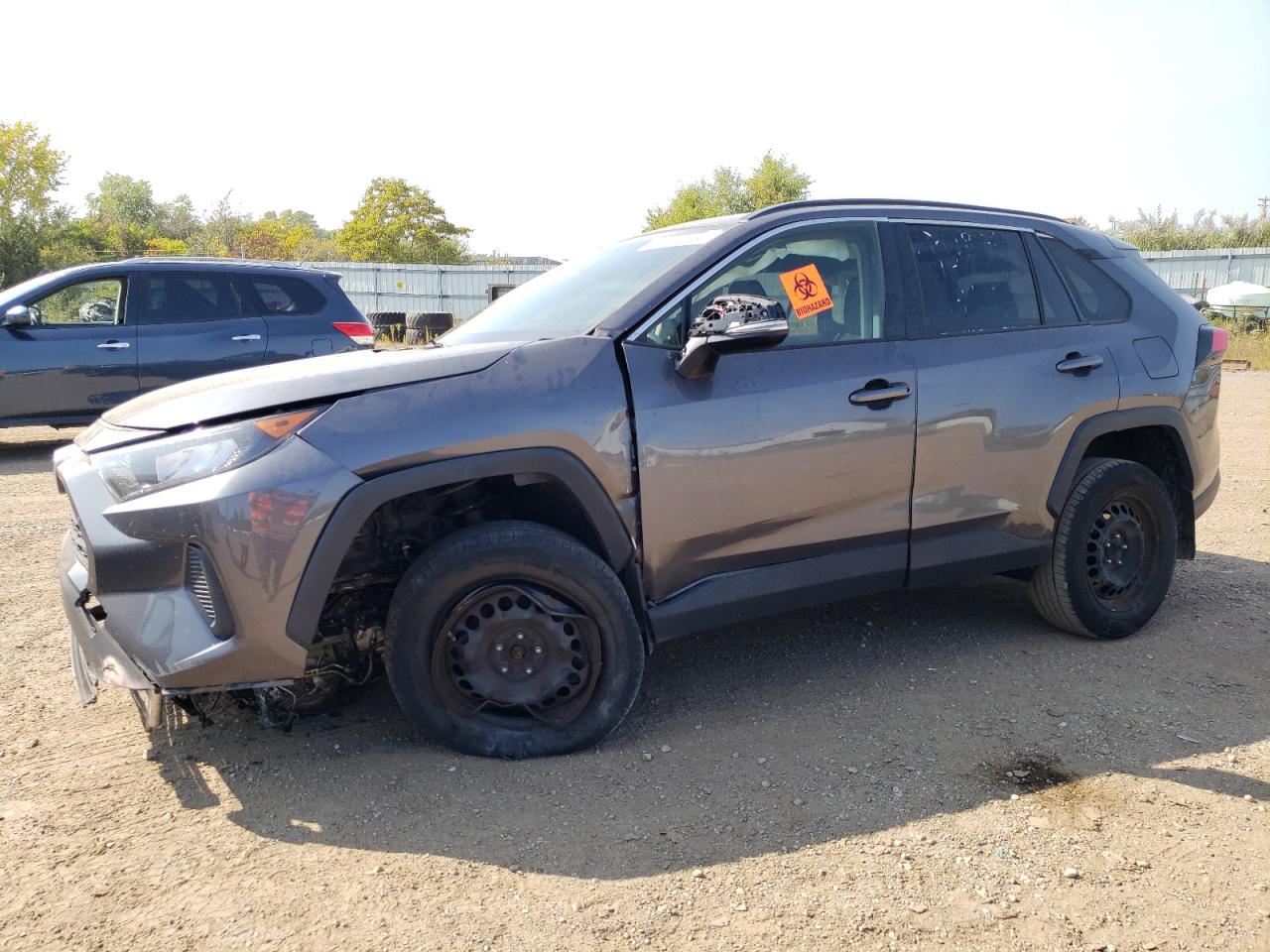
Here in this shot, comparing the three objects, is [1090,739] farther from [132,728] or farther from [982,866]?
[132,728]

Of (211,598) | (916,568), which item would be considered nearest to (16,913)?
(211,598)

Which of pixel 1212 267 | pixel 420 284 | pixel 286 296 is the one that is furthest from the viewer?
pixel 1212 267

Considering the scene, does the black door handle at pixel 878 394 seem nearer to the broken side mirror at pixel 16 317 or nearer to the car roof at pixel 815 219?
the car roof at pixel 815 219

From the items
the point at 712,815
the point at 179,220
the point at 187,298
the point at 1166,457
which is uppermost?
the point at 179,220

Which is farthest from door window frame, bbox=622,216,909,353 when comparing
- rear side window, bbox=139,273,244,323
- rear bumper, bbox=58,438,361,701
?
rear side window, bbox=139,273,244,323

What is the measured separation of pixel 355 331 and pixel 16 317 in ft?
9.63

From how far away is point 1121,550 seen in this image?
14.7 ft

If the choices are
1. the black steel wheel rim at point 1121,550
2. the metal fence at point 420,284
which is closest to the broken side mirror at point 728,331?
the black steel wheel rim at point 1121,550

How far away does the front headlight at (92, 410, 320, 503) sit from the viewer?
2889 millimetres

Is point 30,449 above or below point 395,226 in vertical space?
below

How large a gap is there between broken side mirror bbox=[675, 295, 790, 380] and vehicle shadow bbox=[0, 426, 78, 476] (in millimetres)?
6836

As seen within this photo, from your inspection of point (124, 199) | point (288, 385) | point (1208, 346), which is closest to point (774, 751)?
point (288, 385)

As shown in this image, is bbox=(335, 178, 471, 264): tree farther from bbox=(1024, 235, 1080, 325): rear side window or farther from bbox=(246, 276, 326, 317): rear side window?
bbox=(1024, 235, 1080, 325): rear side window

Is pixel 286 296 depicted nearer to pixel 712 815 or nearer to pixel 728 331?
pixel 728 331
